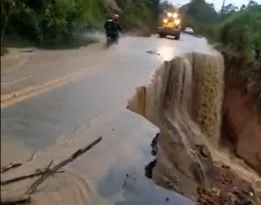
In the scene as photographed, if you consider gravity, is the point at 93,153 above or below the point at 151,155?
above

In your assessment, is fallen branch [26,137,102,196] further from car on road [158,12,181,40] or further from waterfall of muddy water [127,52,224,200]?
car on road [158,12,181,40]

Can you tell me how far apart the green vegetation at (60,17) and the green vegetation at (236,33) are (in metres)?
1.85

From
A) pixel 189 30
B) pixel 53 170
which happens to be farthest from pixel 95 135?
pixel 189 30

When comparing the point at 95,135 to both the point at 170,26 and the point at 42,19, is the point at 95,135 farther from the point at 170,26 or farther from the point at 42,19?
the point at 170,26

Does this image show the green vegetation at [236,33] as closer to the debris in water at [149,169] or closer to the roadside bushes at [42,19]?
the roadside bushes at [42,19]

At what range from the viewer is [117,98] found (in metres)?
3.78

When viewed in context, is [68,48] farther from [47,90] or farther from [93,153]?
[47,90]

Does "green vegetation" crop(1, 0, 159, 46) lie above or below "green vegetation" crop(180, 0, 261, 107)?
above

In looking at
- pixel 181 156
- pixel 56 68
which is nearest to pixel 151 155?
pixel 56 68

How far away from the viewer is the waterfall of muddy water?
11.9ft

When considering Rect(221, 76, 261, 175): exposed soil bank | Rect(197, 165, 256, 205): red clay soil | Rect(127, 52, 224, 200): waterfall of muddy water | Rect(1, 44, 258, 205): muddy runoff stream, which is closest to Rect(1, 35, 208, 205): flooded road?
Rect(1, 44, 258, 205): muddy runoff stream

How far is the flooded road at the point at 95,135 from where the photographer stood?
4.61ft

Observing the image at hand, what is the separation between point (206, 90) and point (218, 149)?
114cm

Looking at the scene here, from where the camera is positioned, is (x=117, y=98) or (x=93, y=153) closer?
(x=93, y=153)
